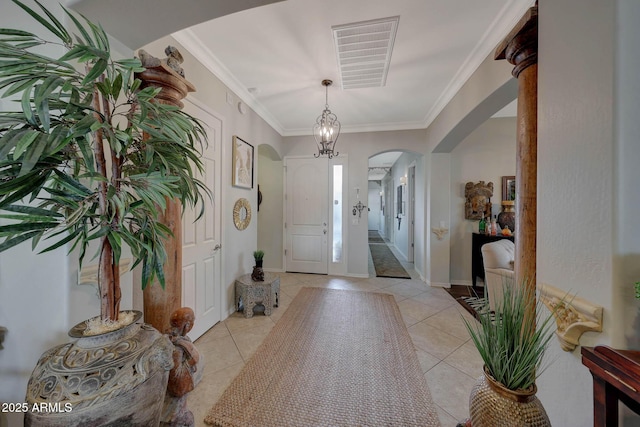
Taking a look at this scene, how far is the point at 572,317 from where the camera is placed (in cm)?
84

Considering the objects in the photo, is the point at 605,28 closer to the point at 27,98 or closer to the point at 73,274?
the point at 27,98

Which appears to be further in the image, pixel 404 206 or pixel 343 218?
pixel 404 206

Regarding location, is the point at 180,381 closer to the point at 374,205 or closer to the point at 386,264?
the point at 386,264

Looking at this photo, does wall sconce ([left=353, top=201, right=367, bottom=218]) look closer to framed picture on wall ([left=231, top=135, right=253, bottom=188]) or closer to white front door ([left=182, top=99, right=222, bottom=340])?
framed picture on wall ([left=231, top=135, right=253, bottom=188])

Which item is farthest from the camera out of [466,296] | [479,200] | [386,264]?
[386,264]

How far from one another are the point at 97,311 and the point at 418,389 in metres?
2.12

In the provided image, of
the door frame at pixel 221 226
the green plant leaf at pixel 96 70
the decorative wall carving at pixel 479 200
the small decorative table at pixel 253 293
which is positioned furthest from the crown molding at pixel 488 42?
the small decorative table at pixel 253 293

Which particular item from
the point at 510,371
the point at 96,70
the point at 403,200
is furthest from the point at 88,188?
the point at 403,200

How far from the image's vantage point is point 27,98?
1.76 ft

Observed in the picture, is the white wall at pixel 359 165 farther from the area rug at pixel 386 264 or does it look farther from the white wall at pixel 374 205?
the white wall at pixel 374 205

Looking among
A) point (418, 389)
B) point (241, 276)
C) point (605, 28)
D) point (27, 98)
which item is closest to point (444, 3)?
point (605, 28)

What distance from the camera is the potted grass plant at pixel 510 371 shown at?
73cm

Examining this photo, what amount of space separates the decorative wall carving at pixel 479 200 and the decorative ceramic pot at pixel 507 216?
18 cm

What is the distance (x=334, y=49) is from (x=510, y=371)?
2608 millimetres
